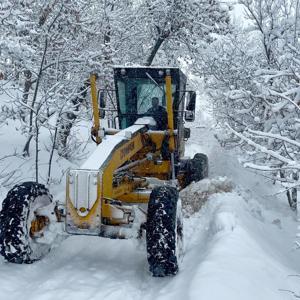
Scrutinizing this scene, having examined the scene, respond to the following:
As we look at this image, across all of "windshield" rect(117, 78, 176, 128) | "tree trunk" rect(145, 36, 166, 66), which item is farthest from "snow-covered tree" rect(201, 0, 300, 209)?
"tree trunk" rect(145, 36, 166, 66)

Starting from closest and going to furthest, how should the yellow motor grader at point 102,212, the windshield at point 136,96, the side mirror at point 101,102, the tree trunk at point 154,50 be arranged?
the yellow motor grader at point 102,212
the side mirror at point 101,102
the windshield at point 136,96
the tree trunk at point 154,50

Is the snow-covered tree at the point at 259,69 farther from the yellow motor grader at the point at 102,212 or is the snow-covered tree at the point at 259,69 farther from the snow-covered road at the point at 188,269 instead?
the yellow motor grader at the point at 102,212

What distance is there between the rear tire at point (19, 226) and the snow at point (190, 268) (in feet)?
0.45

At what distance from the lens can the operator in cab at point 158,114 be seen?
8.34m

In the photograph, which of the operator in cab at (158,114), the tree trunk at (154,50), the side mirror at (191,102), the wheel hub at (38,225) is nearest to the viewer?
the wheel hub at (38,225)

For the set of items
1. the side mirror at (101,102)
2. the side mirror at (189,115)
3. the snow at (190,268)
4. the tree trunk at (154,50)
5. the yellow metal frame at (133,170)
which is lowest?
the snow at (190,268)

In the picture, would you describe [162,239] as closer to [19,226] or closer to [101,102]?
[19,226]

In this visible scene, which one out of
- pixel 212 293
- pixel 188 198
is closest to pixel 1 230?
pixel 212 293

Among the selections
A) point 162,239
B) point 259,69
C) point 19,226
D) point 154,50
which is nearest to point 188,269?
point 162,239

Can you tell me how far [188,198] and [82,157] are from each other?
5.37m

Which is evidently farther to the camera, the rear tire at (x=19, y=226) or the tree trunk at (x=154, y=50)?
the tree trunk at (x=154, y=50)

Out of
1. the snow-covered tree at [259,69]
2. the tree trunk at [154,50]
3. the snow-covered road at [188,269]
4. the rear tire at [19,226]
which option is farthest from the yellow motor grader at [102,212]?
the tree trunk at [154,50]

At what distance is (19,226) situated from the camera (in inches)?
201

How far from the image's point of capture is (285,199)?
40.0 ft
